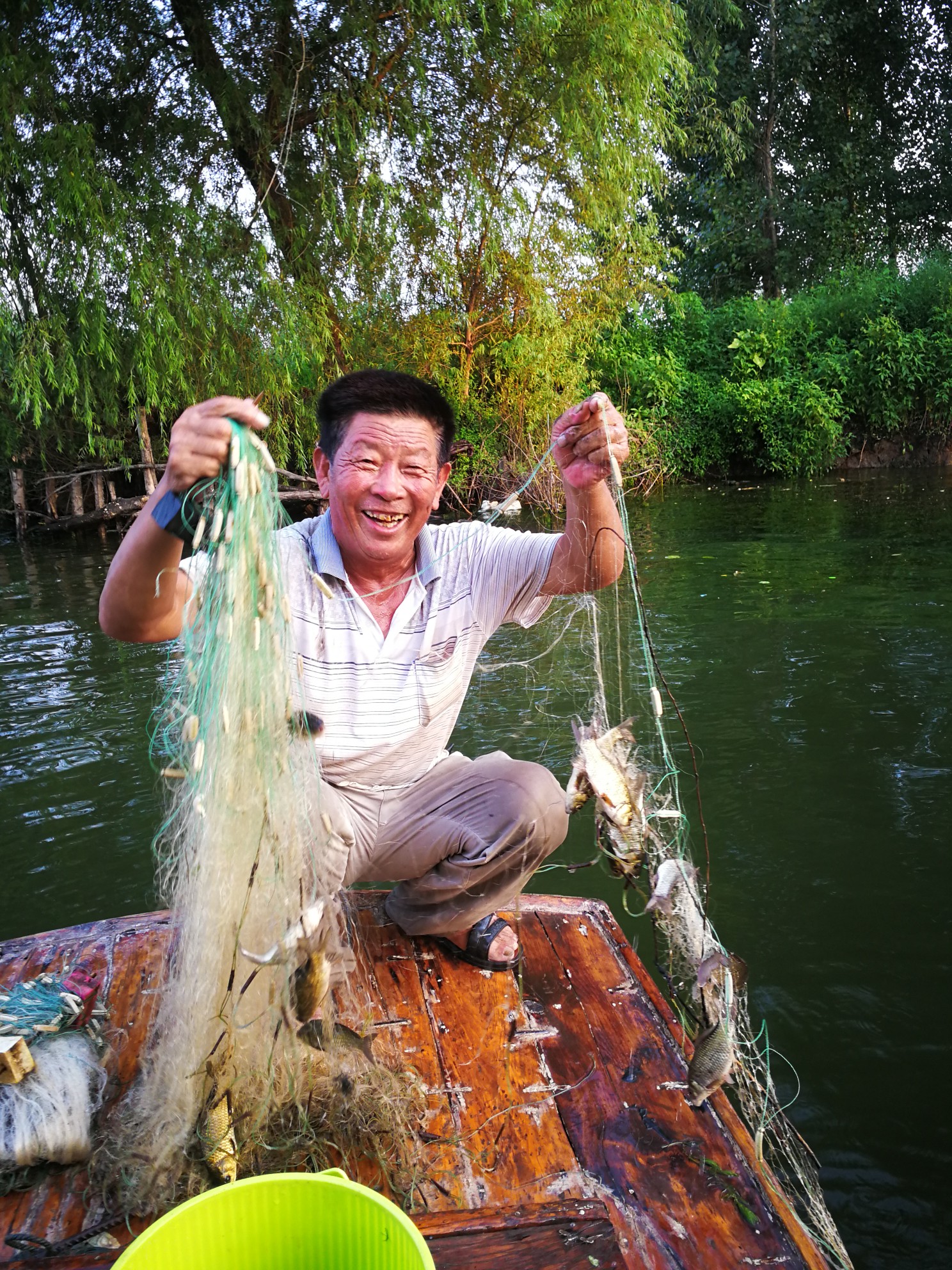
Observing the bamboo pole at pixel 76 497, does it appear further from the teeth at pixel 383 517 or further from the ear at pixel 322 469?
the teeth at pixel 383 517

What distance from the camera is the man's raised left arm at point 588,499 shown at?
2.30 metres

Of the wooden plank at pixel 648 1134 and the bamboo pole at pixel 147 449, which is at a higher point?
the bamboo pole at pixel 147 449

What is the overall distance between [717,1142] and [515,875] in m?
0.87

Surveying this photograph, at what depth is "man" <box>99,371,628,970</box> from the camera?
2535mm

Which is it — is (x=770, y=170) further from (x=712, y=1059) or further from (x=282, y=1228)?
(x=282, y=1228)

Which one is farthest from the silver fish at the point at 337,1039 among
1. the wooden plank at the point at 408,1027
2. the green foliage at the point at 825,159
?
the green foliage at the point at 825,159

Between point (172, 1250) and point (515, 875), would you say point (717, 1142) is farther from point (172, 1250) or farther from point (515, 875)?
point (172, 1250)

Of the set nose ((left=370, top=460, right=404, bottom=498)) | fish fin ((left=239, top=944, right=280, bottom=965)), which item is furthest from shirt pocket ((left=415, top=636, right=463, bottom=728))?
fish fin ((left=239, top=944, right=280, bottom=965))

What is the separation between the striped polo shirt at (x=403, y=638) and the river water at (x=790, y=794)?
1.38ft

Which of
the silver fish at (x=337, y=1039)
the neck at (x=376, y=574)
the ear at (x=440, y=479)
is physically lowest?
the silver fish at (x=337, y=1039)

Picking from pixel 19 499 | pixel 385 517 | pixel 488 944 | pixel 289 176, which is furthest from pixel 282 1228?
pixel 19 499

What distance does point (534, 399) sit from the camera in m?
13.5

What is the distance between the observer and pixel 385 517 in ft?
8.33

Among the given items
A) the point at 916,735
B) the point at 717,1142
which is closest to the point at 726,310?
the point at 916,735
